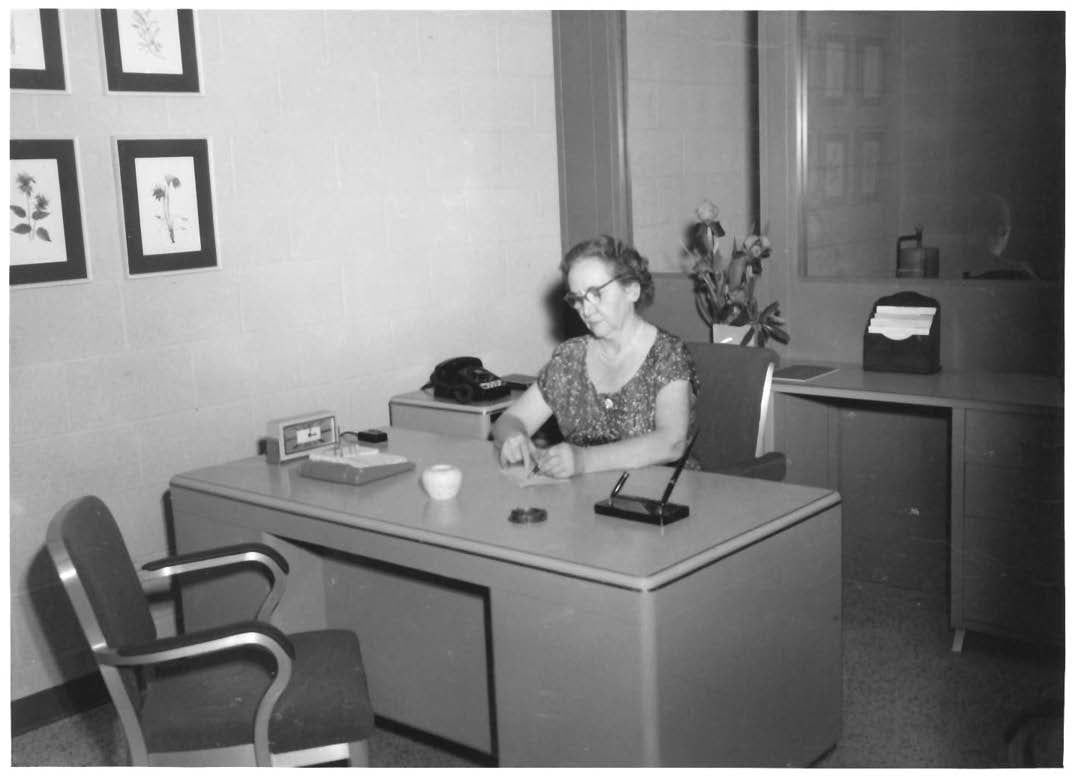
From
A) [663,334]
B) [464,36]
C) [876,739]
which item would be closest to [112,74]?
[464,36]

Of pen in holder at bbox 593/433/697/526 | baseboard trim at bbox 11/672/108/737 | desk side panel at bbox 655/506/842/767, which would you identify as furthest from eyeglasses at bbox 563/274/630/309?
baseboard trim at bbox 11/672/108/737

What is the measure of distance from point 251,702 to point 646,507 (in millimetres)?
918

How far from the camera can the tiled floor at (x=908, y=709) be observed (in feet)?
9.64

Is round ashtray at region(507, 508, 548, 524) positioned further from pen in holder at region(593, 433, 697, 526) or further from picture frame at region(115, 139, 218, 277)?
picture frame at region(115, 139, 218, 277)

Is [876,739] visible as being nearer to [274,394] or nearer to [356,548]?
[356,548]

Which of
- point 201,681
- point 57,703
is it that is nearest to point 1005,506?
point 201,681

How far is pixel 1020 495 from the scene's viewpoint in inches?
131

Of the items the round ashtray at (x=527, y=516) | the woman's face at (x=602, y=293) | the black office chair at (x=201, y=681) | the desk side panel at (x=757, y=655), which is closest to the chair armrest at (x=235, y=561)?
the black office chair at (x=201, y=681)

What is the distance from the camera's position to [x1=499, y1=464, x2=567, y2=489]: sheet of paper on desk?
2852 millimetres

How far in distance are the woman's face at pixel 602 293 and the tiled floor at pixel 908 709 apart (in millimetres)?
1214

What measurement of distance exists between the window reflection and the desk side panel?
1.77 metres

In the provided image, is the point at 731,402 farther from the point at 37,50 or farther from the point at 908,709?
the point at 37,50

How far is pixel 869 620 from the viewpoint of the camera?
3.83 metres

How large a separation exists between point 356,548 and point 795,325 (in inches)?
86.8
